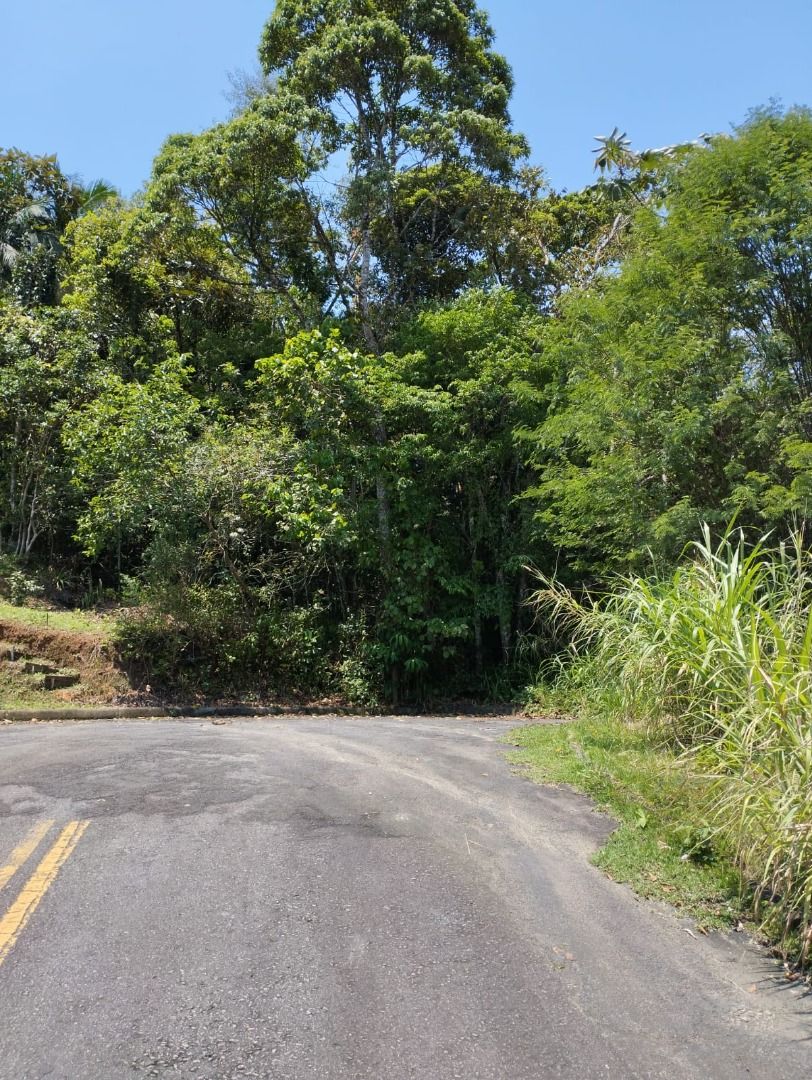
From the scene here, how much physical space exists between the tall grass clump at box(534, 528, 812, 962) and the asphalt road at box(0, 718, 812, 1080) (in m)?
0.55

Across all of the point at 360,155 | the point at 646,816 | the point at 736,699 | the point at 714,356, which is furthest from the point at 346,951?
the point at 360,155

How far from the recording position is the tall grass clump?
15.6 ft

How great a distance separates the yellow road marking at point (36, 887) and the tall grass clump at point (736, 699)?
3.97 m

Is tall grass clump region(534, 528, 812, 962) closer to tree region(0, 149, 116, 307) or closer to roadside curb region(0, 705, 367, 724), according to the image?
roadside curb region(0, 705, 367, 724)

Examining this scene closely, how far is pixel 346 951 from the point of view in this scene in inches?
165

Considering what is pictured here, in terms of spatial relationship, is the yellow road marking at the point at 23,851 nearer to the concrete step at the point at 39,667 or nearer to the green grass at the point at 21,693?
the green grass at the point at 21,693

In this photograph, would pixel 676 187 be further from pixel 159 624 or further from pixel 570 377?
pixel 159 624

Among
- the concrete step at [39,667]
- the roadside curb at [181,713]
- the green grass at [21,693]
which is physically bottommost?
the roadside curb at [181,713]

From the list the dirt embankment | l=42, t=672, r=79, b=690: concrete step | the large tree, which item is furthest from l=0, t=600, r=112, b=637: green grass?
the large tree

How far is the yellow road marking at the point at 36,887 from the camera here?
166 inches

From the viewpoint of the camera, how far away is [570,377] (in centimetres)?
1422

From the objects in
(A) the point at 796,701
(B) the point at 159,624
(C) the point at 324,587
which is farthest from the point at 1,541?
(A) the point at 796,701

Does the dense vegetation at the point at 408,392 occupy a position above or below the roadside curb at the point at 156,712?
above

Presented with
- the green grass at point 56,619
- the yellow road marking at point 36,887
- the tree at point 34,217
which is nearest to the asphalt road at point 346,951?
the yellow road marking at point 36,887
